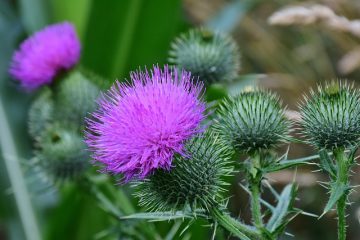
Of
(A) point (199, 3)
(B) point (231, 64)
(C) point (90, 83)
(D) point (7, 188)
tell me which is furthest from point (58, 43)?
(A) point (199, 3)

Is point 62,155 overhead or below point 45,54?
below

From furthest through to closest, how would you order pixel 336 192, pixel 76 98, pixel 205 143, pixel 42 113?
pixel 42 113
pixel 76 98
pixel 205 143
pixel 336 192

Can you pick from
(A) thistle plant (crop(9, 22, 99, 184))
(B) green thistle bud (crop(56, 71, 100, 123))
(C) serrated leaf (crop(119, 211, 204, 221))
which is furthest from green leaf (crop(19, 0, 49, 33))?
(C) serrated leaf (crop(119, 211, 204, 221))

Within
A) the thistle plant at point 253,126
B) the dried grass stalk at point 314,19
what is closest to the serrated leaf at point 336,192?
the thistle plant at point 253,126

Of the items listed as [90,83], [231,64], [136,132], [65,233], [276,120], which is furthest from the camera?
[65,233]

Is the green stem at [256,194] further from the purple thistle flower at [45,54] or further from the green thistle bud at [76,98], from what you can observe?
the purple thistle flower at [45,54]

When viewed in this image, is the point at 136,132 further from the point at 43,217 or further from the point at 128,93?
the point at 43,217

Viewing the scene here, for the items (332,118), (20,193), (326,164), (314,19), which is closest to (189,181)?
(326,164)

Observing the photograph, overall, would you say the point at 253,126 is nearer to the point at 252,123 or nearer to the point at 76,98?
the point at 252,123
